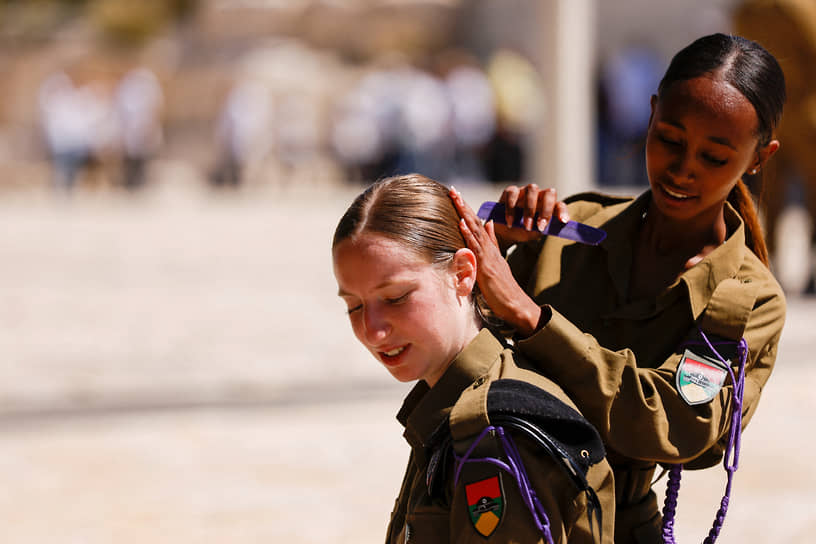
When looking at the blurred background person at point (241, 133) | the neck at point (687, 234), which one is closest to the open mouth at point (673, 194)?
the neck at point (687, 234)

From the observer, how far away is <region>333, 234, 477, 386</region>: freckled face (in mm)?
1804

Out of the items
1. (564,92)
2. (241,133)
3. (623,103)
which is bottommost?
(241,133)

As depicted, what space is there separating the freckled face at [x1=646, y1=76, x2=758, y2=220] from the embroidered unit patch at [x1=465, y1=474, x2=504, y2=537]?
0.67 meters

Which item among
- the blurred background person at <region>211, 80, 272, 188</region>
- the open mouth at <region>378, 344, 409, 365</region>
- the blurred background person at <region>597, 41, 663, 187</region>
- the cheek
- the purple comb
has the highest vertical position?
the purple comb

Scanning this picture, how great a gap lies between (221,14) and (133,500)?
24921 millimetres

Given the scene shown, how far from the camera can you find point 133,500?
15.3 ft

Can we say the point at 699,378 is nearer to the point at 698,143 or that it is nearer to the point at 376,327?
the point at 698,143

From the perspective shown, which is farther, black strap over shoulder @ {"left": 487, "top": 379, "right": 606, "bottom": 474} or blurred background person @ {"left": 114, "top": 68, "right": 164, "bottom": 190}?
blurred background person @ {"left": 114, "top": 68, "right": 164, "bottom": 190}

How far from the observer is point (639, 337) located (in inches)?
79.7

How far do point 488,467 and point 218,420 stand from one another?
4.38m

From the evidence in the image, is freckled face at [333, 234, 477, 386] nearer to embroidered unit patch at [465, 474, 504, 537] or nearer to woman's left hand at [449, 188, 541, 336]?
woman's left hand at [449, 188, 541, 336]

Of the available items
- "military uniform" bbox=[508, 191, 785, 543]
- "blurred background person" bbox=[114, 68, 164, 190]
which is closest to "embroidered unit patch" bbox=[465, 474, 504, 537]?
"military uniform" bbox=[508, 191, 785, 543]

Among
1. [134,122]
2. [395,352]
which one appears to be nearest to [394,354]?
[395,352]

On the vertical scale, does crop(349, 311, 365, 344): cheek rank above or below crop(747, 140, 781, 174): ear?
below
